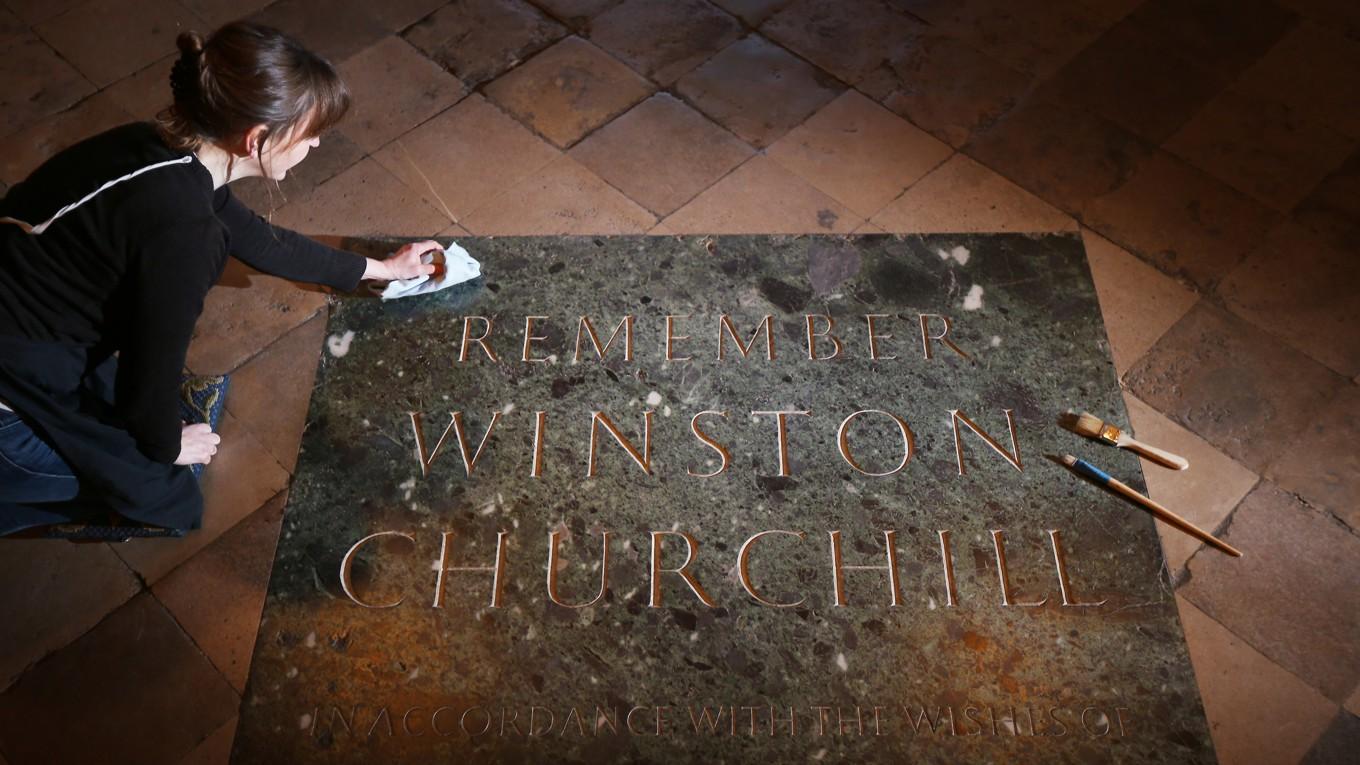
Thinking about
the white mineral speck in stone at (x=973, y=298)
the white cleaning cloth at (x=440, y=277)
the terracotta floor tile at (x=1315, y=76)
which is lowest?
the white cleaning cloth at (x=440, y=277)

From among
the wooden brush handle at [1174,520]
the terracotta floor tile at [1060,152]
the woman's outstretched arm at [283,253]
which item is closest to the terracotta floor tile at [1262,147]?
the terracotta floor tile at [1060,152]

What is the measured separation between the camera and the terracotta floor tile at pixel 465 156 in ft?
11.3

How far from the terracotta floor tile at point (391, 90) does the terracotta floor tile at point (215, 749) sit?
6.79 feet

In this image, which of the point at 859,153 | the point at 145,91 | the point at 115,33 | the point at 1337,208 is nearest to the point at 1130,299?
the point at 1337,208

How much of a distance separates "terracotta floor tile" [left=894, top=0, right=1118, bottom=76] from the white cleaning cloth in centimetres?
221

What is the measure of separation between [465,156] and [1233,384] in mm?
2620

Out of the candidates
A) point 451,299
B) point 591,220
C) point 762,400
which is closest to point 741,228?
point 591,220

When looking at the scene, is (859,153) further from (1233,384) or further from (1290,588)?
(1290,588)

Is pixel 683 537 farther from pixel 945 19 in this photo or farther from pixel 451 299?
pixel 945 19

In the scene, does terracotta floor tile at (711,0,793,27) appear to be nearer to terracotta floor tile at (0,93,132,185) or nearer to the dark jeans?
terracotta floor tile at (0,93,132,185)

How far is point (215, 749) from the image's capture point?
2.35m

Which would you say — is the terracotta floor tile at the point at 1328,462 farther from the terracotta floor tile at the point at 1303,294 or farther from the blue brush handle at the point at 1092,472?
the blue brush handle at the point at 1092,472

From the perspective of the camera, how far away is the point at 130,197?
2070mm

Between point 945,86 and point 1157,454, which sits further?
point 945,86
